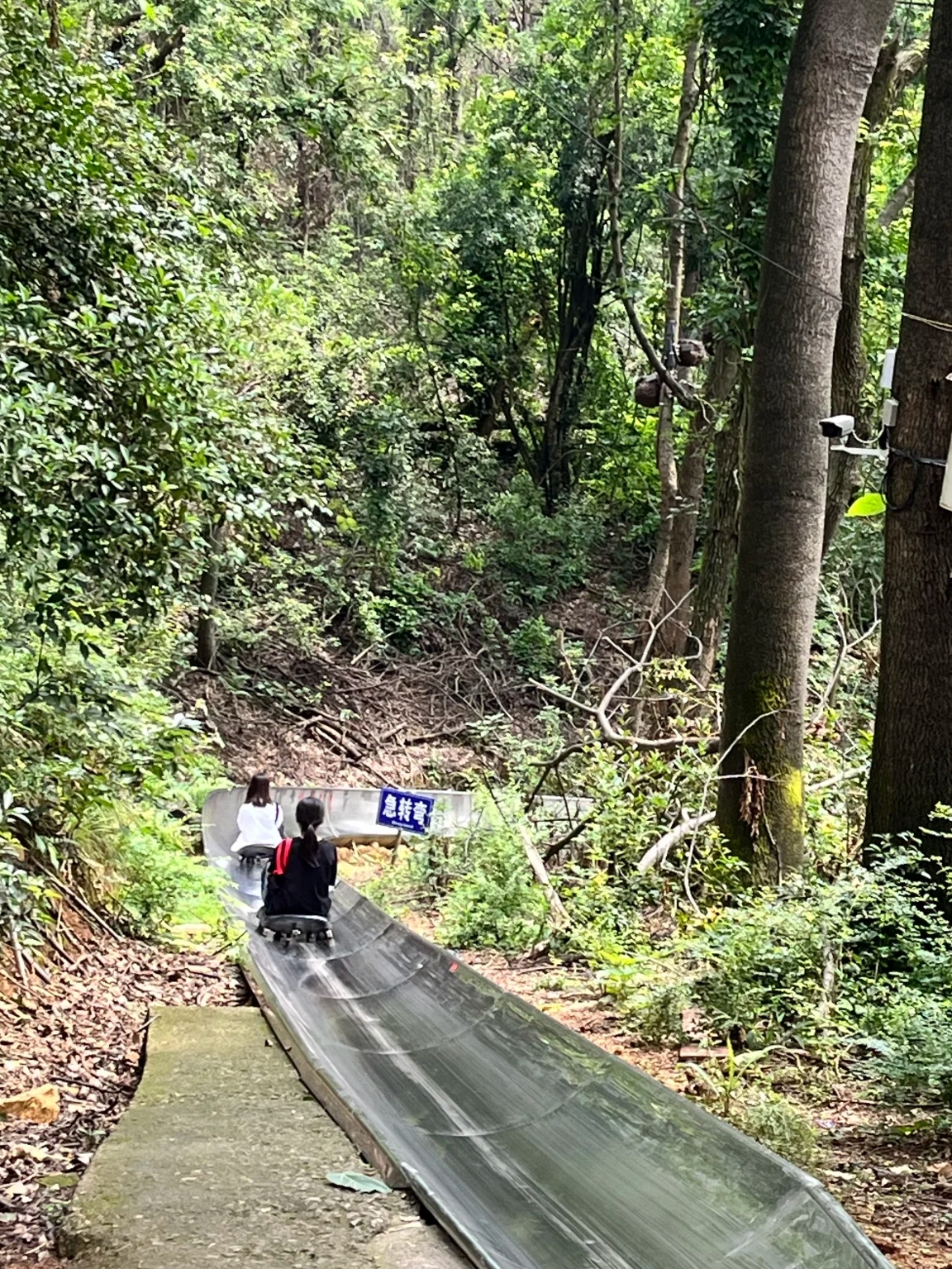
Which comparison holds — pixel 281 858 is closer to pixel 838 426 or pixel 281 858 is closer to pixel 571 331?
pixel 838 426

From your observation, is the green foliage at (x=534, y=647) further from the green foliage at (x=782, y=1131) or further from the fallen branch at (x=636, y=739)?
the green foliage at (x=782, y=1131)

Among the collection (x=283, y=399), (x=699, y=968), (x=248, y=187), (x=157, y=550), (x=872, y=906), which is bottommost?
(x=699, y=968)

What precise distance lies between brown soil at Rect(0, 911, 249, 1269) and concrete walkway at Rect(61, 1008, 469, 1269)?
15 centimetres

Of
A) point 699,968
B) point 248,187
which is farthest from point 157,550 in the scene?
point 248,187

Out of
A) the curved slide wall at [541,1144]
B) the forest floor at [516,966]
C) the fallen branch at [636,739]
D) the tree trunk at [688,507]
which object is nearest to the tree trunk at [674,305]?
the tree trunk at [688,507]

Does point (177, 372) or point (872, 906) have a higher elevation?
point (177, 372)

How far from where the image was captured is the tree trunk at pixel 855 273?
11117 millimetres

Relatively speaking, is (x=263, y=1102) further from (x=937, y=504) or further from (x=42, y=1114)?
(x=937, y=504)

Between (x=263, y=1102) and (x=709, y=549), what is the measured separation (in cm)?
1009

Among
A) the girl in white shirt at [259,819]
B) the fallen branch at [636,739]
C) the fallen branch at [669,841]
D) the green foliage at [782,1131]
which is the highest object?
the fallen branch at [636,739]

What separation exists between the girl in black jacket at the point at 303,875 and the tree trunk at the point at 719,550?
5341 mm

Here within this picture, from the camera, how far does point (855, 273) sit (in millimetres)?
11086

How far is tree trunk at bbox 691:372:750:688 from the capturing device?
13297 millimetres

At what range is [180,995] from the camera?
23.2ft
